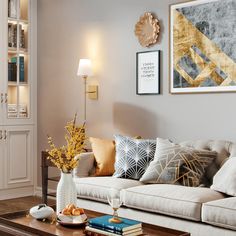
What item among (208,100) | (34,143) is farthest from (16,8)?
(208,100)

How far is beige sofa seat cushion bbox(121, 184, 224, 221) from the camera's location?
3373 millimetres

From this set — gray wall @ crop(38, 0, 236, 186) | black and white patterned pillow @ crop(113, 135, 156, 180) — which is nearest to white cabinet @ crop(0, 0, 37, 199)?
gray wall @ crop(38, 0, 236, 186)

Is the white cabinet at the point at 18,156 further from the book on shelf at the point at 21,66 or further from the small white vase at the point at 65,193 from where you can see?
the small white vase at the point at 65,193

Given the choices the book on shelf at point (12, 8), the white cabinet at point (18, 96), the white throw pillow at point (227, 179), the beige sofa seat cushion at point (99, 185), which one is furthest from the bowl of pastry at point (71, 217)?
the book on shelf at point (12, 8)

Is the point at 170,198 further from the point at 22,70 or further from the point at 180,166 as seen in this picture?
the point at 22,70

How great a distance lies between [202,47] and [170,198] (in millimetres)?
1626

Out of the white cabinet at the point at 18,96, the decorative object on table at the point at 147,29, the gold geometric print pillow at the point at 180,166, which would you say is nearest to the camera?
the gold geometric print pillow at the point at 180,166

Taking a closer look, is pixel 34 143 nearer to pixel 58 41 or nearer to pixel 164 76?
pixel 58 41

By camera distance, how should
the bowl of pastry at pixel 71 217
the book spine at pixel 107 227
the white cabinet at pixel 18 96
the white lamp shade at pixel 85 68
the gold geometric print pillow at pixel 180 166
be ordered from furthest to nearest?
the white cabinet at pixel 18 96 < the white lamp shade at pixel 85 68 < the gold geometric print pillow at pixel 180 166 < the bowl of pastry at pixel 71 217 < the book spine at pixel 107 227

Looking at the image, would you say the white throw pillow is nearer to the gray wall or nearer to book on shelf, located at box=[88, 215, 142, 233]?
the gray wall

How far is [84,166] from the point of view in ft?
14.9

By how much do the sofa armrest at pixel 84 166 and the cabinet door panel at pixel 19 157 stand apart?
5.25 feet

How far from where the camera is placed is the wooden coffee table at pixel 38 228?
2.88 meters

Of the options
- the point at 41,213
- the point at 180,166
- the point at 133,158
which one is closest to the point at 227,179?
the point at 180,166
